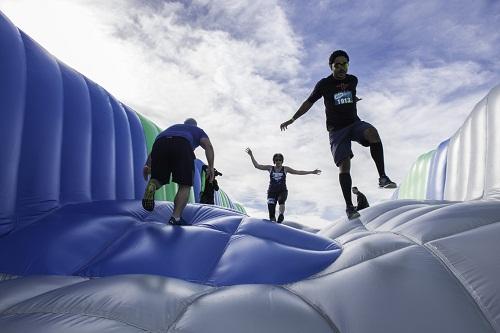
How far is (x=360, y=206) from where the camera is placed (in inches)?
200

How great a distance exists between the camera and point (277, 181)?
5590 mm

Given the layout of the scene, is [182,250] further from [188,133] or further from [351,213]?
[351,213]

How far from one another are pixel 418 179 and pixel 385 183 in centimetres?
457

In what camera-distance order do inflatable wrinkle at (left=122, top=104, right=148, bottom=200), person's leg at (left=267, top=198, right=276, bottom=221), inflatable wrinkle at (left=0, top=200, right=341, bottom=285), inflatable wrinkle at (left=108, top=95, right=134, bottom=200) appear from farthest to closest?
person's leg at (left=267, top=198, right=276, bottom=221)
inflatable wrinkle at (left=122, top=104, right=148, bottom=200)
inflatable wrinkle at (left=108, top=95, right=134, bottom=200)
inflatable wrinkle at (left=0, top=200, right=341, bottom=285)

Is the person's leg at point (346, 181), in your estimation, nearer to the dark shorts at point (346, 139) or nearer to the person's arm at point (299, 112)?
the dark shorts at point (346, 139)

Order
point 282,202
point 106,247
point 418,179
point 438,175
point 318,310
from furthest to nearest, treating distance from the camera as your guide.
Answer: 1. point 418,179
2. point 282,202
3. point 438,175
4. point 106,247
5. point 318,310

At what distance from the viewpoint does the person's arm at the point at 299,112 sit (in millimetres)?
3123

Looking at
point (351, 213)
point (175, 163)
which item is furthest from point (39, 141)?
point (351, 213)

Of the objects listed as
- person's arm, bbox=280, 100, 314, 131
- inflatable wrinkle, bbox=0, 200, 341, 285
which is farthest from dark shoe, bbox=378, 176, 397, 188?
person's arm, bbox=280, 100, 314, 131

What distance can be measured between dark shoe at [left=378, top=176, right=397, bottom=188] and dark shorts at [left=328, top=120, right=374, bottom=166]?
30 cm

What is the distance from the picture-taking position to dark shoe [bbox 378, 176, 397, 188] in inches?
103

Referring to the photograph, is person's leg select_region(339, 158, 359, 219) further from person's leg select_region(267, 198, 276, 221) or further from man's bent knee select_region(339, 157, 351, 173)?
person's leg select_region(267, 198, 276, 221)

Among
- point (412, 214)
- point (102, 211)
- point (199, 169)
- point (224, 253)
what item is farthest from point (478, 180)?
point (199, 169)

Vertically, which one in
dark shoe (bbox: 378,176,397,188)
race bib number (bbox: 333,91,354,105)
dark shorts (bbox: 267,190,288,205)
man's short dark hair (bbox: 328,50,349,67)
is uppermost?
man's short dark hair (bbox: 328,50,349,67)
